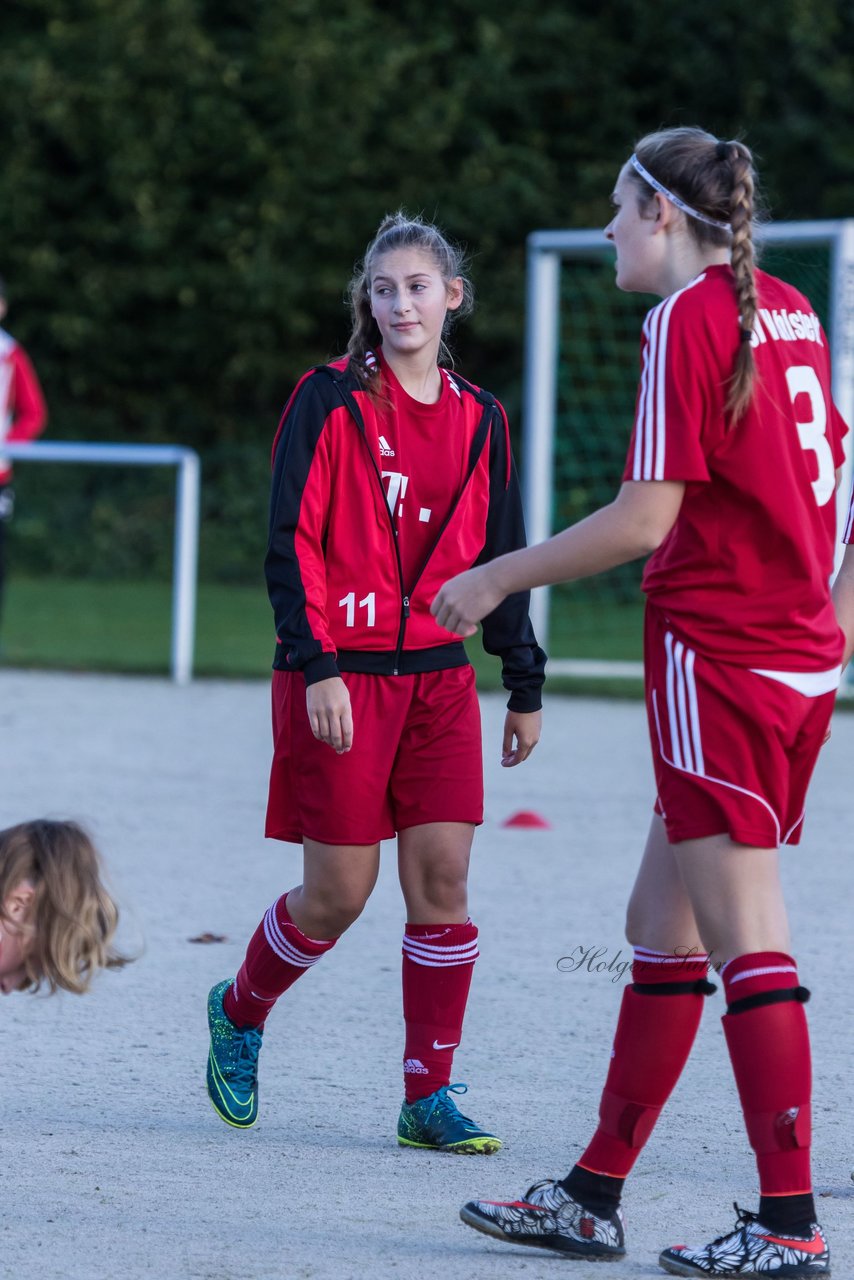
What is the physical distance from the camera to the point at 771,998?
281 centimetres

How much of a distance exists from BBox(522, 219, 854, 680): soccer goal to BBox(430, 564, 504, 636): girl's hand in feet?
19.8

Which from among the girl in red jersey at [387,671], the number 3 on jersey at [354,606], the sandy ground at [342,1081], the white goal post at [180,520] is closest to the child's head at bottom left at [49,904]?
the sandy ground at [342,1081]

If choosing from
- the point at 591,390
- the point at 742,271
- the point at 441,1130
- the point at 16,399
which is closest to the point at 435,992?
the point at 441,1130

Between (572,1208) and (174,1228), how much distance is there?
663mm

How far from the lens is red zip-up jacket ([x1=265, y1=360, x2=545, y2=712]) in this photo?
349 cm

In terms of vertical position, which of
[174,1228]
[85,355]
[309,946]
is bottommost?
[174,1228]

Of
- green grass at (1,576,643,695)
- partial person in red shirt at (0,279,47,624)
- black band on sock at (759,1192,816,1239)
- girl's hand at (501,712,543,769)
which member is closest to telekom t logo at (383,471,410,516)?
girl's hand at (501,712,543,769)

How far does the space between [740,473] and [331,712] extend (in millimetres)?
986

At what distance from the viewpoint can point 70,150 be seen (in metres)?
23.5

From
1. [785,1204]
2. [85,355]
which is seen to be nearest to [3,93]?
[85,355]

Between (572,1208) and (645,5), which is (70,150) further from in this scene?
(572,1208)

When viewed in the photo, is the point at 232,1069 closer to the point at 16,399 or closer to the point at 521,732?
the point at 521,732

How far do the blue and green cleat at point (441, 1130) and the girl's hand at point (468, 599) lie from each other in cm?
116

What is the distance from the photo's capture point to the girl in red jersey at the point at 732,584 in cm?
276
